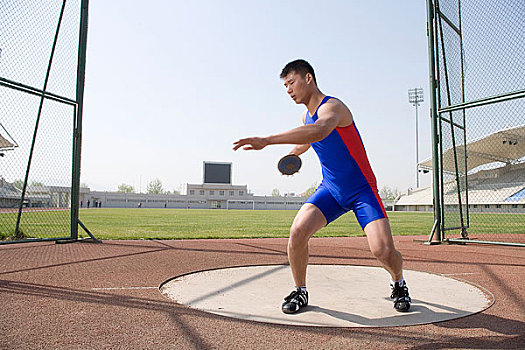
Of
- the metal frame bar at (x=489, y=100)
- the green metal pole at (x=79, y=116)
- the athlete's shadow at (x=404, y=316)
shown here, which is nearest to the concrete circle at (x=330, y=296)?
the athlete's shadow at (x=404, y=316)

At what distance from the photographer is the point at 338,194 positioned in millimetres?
3801

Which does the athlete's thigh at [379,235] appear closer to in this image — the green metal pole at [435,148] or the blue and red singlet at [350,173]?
the blue and red singlet at [350,173]

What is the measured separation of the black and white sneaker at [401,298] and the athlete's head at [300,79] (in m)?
1.94

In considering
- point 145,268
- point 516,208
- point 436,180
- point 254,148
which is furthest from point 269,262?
point 516,208

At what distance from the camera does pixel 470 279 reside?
5207 millimetres

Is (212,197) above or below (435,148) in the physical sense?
above

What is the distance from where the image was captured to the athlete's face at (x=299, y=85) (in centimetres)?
372

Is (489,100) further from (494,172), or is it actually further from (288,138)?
(494,172)

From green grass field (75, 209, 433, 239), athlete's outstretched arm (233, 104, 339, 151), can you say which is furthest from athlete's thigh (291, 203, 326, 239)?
green grass field (75, 209, 433, 239)

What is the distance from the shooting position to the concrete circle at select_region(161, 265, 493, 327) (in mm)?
3359

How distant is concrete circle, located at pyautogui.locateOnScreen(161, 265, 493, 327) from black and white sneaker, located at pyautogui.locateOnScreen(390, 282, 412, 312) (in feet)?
0.20

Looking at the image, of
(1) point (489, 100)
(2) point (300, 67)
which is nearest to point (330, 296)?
(2) point (300, 67)

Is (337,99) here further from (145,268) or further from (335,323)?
(145,268)

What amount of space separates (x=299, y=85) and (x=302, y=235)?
139cm
